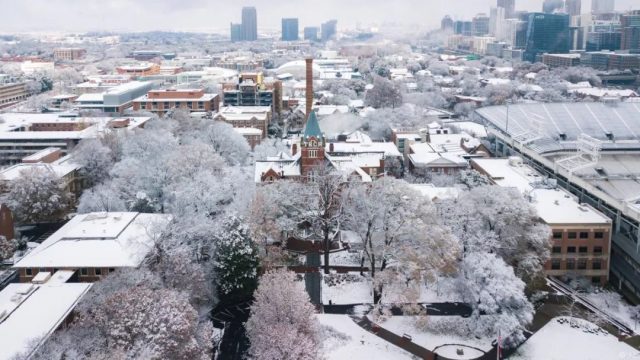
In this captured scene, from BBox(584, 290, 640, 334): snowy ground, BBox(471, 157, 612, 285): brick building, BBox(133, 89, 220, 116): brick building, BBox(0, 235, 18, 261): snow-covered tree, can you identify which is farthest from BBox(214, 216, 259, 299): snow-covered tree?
BBox(133, 89, 220, 116): brick building

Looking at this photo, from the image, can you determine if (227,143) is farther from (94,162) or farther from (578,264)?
(578,264)

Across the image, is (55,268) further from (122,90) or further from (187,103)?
(122,90)

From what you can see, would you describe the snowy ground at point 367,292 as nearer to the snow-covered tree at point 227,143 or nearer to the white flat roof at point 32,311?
the white flat roof at point 32,311

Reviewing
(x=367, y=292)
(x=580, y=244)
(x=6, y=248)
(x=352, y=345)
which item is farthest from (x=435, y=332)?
(x=6, y=248)

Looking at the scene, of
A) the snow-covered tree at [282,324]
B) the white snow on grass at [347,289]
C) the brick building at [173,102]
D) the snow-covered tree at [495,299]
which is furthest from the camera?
the brick building at [173,102]

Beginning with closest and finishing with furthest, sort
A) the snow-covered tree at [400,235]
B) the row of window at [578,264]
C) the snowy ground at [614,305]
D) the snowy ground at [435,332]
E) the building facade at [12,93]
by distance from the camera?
1. the snowy ground at [435,332]
2. the snowy ground at [614,305]
3. the snow-covered tree at [400,235]
4. the row of window at [578,264]
5. the building facade at [12,93]

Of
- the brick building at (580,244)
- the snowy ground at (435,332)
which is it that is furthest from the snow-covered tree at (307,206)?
the brick building at (580,244)

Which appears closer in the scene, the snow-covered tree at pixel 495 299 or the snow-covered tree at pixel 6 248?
the snow-covered tree at pixel 495 299
